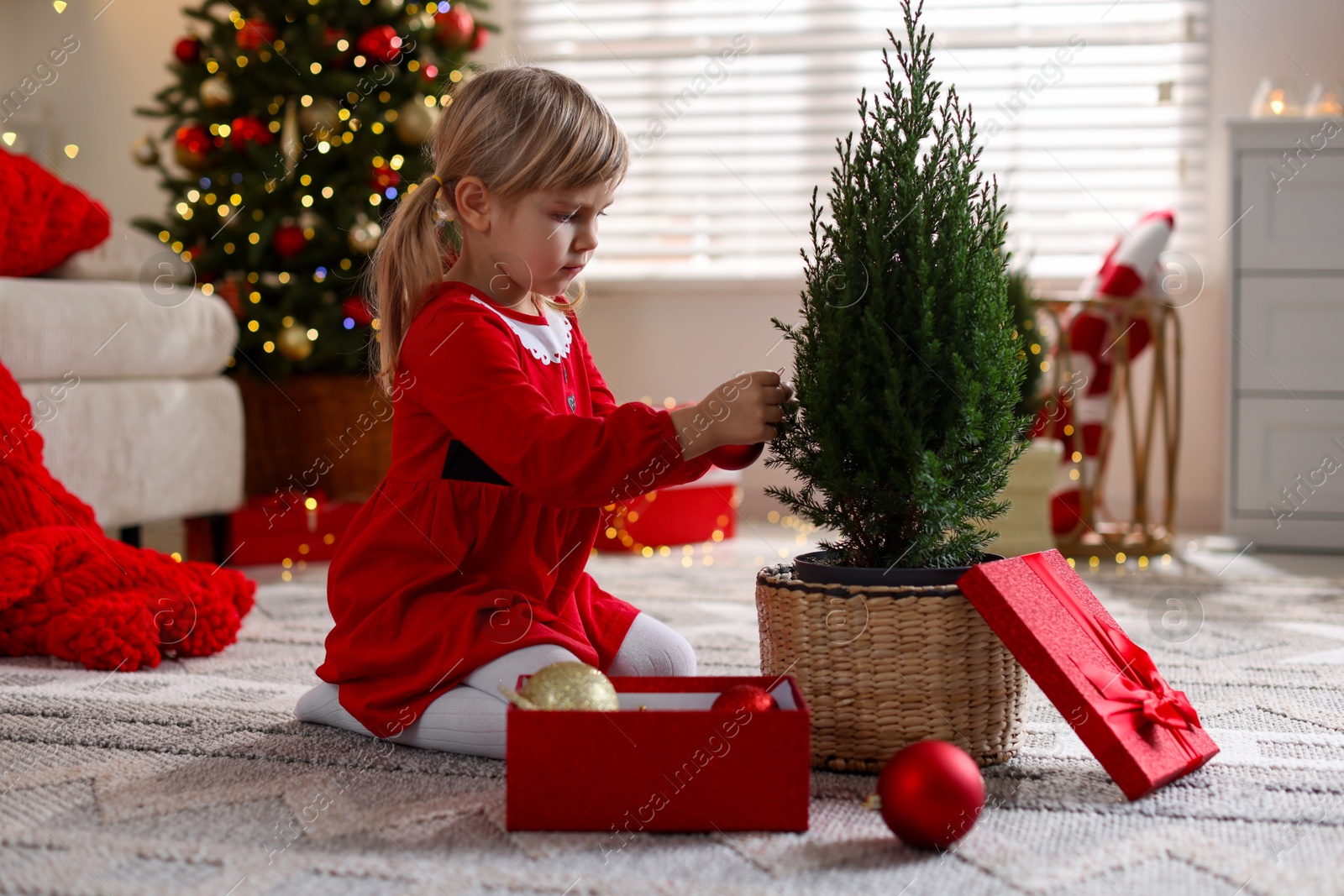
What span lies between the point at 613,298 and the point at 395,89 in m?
0.93

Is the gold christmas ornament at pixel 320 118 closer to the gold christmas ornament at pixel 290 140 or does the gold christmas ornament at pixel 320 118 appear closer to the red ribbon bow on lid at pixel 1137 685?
the gold christmas ornament at pixel 290 140

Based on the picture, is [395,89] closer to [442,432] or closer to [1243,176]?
[442,432]

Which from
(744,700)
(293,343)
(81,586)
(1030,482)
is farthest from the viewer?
(293,343)

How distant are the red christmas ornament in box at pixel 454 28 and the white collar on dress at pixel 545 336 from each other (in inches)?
66.5

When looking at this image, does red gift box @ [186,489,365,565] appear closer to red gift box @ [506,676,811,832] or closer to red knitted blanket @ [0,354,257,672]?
red knitted blanket @ [0,354,257,672]

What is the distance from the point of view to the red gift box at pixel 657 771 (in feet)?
2.97

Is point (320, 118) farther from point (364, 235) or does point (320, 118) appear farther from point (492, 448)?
point (492, 448)

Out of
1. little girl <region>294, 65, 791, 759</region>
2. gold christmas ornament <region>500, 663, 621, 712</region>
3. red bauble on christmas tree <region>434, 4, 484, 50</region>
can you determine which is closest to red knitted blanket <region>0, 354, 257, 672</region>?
little girl <region>294, 65, 791, 759</region>

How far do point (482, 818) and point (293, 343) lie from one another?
1.83 m

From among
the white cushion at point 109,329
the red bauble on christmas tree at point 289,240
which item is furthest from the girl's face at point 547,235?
the red bauble on christmas tree at point 289,240

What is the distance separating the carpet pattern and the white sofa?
608mm

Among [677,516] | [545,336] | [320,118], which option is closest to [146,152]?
[320,118]

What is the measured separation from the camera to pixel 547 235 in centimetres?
119

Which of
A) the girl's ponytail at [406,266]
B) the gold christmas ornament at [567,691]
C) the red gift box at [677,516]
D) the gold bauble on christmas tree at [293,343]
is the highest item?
the girl's ponytail at [406,266]
